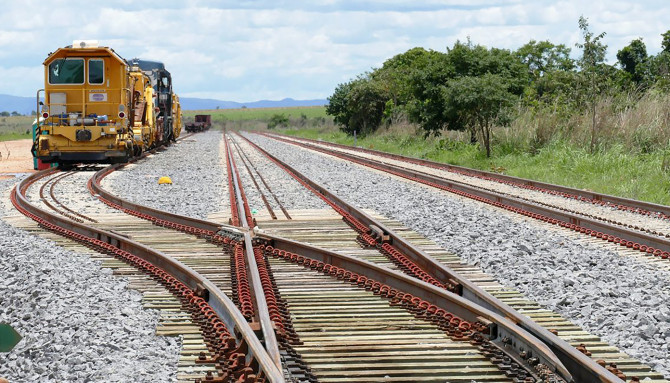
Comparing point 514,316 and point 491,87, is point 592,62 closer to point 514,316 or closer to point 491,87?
point 491,87

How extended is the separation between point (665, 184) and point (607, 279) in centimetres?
919

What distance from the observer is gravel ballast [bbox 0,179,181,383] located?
16.5ft

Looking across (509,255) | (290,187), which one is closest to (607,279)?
(509,255)

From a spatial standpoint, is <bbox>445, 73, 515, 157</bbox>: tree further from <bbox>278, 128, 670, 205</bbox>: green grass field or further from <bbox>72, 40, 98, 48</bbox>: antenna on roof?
<bbox>72, 40, 98, 48</bbox>: antenna on roof

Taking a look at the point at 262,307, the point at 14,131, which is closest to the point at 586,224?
the point at 262,307

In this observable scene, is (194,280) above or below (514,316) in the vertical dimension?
below

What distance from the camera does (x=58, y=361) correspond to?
5.20 m

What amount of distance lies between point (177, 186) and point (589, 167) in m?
9.79

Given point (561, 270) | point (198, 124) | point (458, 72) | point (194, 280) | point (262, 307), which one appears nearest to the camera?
point (262, 307)

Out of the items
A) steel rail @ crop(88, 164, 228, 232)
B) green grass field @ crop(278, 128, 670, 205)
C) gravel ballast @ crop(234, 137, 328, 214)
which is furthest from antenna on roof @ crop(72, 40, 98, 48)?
green grass field @ crop(278, 128, 670, 205)

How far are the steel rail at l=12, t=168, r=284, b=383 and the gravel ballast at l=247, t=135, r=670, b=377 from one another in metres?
2.50

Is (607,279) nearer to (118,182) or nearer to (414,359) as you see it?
(414,359)

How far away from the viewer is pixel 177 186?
18.4m

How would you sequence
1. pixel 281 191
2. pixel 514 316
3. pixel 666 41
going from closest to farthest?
pixel 514 316, pixel 281 191, pixel 666 41
